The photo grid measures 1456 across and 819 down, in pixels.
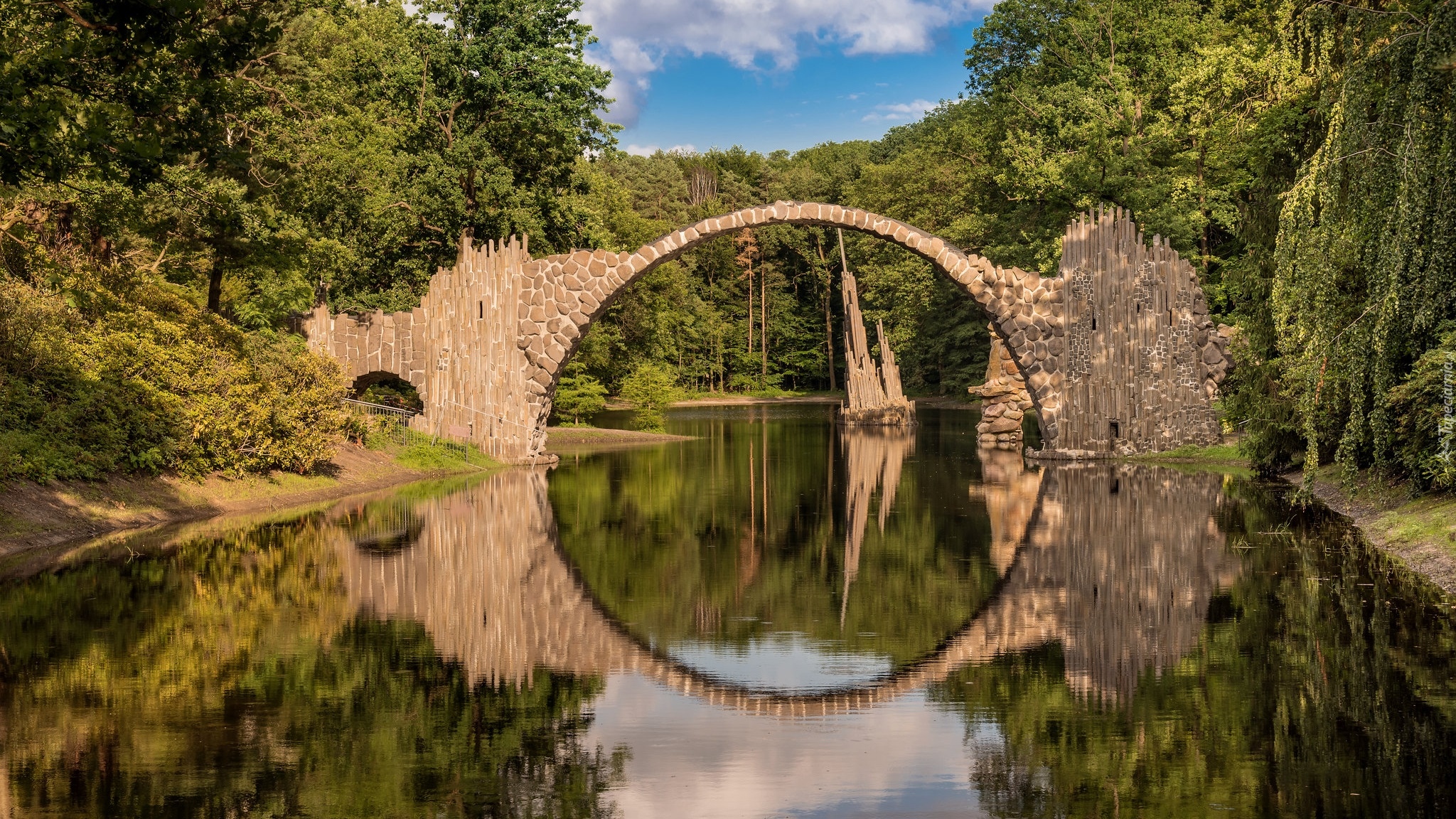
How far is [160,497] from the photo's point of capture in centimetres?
1950

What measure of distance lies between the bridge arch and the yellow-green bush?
20.7ft

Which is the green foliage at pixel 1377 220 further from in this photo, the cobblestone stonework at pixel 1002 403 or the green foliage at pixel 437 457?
the cobblestone stonework at pixel 1002 403

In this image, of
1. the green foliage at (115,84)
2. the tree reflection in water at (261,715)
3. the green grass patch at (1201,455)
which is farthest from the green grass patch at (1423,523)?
the green foliage at (115,84)

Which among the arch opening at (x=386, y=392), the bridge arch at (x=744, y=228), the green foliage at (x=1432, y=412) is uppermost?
the bridge arch at (x=744, y=228)

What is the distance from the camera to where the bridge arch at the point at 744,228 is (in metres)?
29.5

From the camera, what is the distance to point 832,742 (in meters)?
8.00

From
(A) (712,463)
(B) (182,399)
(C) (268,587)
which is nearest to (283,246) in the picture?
(B) (182,399)

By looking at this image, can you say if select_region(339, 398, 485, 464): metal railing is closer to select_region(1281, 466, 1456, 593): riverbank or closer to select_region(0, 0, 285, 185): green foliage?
select_region(0, 0, 285, 185): green foliage

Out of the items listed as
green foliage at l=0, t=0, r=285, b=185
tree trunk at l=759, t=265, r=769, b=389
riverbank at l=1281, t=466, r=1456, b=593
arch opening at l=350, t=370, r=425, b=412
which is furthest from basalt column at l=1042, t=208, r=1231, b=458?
tree trunk at l=759, t=265, r=769, b=389

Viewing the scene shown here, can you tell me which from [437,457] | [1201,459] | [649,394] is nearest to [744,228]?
[437,457]

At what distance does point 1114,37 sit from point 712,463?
72.7ft

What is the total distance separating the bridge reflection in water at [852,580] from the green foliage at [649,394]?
2033cm

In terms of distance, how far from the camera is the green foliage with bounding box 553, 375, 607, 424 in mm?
43250

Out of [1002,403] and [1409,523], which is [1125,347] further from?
[1409,523]
